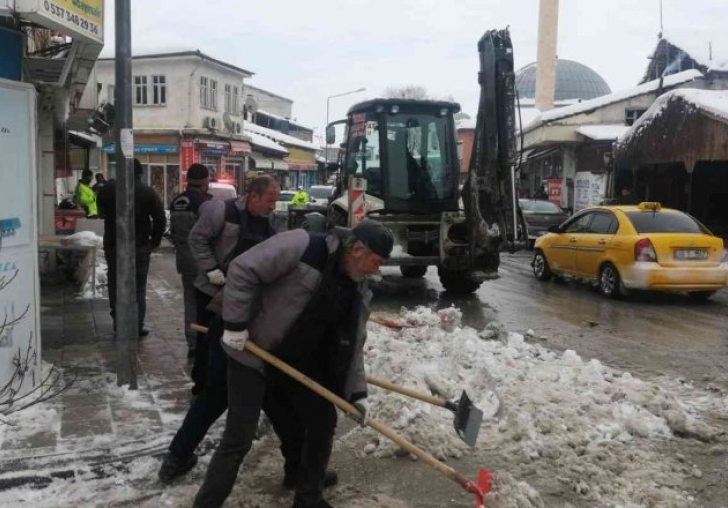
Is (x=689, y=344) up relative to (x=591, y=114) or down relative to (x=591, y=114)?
down

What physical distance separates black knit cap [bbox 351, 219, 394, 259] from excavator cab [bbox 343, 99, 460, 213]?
324 inches

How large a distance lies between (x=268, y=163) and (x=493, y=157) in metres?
35.3

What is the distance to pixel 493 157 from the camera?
11234 millimetres

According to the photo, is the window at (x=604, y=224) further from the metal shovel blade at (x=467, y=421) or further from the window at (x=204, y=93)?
the window at (x=204, y=93)

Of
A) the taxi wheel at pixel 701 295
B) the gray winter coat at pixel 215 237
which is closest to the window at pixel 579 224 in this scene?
the taxi wheel at pixel 701 295

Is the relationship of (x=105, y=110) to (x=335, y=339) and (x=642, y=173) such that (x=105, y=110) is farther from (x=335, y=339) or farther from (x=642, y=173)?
(x=642, y=173)

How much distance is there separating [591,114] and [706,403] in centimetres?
2609

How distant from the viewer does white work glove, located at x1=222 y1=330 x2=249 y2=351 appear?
3600mm

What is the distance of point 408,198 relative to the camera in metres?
12.0

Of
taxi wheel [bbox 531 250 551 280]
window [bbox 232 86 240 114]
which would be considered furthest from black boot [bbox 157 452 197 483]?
window [bbox 232 86 240 114]

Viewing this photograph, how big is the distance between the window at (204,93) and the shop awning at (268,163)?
5.04m

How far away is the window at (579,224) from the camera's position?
12538mm

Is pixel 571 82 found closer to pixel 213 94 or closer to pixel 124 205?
pixel 213 94

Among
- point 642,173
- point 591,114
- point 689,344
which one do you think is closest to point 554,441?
point 689,344
